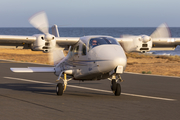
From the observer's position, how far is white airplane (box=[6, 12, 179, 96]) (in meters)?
12.2

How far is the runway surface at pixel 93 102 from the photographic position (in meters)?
9.34

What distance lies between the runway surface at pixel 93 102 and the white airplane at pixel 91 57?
0.82m

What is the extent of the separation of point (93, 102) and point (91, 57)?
78.6 inches

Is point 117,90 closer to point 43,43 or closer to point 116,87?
point 116,87

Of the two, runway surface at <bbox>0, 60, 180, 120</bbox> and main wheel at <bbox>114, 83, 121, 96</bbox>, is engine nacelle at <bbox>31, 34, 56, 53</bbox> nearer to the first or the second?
runway surface at <bbox>0, 60, 180, 120</bbox>

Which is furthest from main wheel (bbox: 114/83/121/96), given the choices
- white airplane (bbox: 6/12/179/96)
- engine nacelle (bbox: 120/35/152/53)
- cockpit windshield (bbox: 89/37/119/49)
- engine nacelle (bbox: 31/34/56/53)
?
engine nacelle (bbox: 31/34/56/53)

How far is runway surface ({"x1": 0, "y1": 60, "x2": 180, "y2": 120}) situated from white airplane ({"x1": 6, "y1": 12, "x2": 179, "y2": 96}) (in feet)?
2.68

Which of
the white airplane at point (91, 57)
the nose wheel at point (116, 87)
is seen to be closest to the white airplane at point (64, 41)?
the white airplane at point (91, 57)

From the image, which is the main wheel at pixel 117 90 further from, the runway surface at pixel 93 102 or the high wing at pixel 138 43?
the high wing at pixel 138 43

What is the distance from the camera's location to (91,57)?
12.9m

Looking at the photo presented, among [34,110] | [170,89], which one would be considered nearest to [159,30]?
[170,89]

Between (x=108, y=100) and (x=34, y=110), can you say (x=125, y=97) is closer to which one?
(x=108, y=100)

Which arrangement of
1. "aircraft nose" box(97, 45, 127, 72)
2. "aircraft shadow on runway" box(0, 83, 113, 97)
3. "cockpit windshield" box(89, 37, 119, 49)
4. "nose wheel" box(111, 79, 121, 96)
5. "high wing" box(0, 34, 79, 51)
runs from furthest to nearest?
1. "high wing" box(0, 34, 79, 51)
2. "aircraft shadow on runway" box(0, 83, 113, 97)
3. "nose wheel" box(111, 79, 121, 96)
4. "cockpit windshield" box(89, 37, 119, 49)
5. "aircraft nose" box(97, 45, 127, 72)

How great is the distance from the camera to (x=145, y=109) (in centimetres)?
1041
